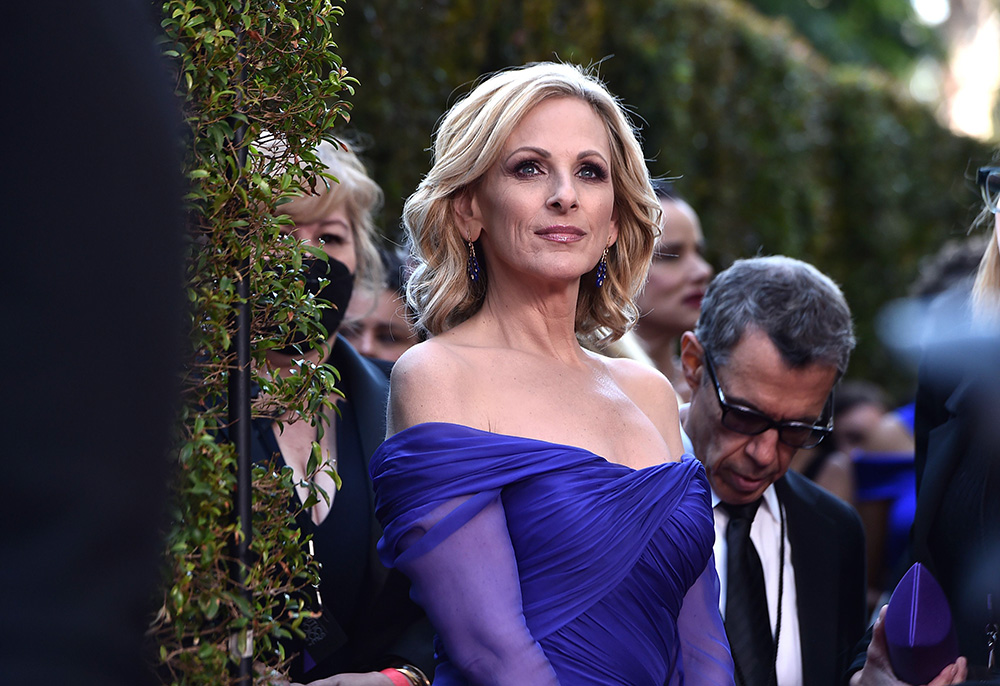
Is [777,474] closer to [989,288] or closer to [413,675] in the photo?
[989,288]

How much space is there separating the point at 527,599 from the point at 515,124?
1062mm

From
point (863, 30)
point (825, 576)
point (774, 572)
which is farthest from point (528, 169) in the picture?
point (863, 30)

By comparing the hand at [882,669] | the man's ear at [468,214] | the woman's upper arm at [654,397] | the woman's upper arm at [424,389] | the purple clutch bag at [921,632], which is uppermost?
the man's ear at [468,214]

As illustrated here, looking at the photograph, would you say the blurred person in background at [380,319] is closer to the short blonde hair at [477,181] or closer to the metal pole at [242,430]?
the short blonde hair at [477,181]

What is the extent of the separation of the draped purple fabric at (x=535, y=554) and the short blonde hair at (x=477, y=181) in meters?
0.51

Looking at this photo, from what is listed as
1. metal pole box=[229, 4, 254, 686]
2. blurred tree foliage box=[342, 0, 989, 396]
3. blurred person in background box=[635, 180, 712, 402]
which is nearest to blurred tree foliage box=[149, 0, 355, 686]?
metal pole box=[229, 4, 254, 686]

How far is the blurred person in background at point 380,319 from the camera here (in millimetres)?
3957

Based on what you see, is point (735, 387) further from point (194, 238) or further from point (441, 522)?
point (194, 238)

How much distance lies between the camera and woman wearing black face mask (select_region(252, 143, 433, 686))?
268 cm

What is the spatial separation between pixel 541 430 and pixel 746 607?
1.01m

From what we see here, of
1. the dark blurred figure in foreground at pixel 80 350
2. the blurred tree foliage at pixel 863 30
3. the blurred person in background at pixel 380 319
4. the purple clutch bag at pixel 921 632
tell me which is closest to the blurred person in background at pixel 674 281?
the blurred person in background at pixel 380 319

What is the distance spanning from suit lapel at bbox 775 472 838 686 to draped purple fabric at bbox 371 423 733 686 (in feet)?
2.50

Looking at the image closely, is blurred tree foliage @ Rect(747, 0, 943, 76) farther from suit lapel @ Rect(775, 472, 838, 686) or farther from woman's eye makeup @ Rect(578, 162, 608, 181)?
woman's eye makeup @ Rect(578, 162, 608, 181)

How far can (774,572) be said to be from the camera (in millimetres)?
3027
